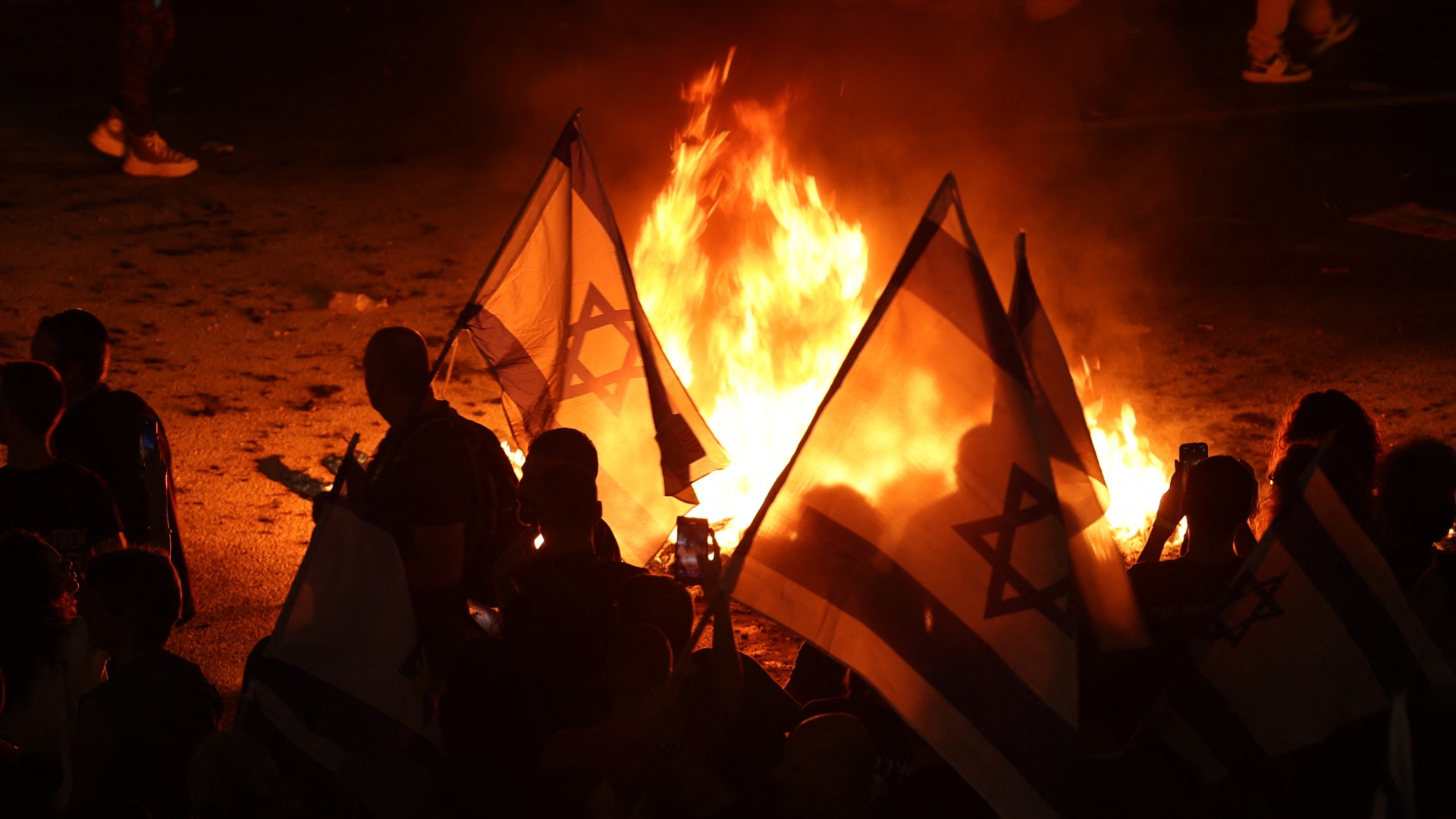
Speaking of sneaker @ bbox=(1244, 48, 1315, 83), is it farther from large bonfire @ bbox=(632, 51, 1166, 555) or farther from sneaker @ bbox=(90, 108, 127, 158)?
sneaker @ bbox=(90, 108, 127, 158)

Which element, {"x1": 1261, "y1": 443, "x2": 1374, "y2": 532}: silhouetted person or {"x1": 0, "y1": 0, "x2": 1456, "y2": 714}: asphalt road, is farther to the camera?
{"x1": 0, "y1": 0, "x2": 1456, "y2": 714}: asphalt road

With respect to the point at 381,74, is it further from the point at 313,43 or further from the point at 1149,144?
the point at 1149,144

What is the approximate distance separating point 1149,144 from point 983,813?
10739 millimetres

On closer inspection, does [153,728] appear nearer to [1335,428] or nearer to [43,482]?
[43,482]

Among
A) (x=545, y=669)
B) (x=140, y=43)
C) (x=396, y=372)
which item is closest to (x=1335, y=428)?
(x=545, y=669)

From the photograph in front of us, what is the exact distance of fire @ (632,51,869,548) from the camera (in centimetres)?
744

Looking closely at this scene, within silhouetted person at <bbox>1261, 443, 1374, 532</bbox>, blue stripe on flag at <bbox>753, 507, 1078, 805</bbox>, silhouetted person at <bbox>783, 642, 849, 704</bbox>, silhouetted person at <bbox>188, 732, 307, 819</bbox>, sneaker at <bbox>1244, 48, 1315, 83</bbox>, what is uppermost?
sneaker at <bbox>1244, 48, 1315, 83</bbox>

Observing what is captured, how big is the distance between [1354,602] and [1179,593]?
55cm

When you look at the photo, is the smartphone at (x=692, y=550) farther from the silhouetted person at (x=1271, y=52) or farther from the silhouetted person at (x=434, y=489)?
the silhouetted person at (x=1271, y=52)

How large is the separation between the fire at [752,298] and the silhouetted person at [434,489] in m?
2.72

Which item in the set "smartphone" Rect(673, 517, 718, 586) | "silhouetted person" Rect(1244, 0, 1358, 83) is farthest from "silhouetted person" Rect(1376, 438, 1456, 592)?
"silhouetted person" Rect(1244, 0, 1358, 83)

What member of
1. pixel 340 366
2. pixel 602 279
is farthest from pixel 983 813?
pixel 340 366

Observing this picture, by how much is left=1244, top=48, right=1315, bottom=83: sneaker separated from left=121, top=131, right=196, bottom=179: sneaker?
1004 cm

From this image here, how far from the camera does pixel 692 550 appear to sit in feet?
→ 15.1
